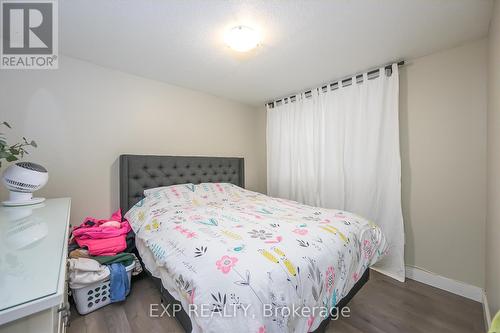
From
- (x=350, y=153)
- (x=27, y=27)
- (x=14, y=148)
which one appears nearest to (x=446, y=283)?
(x=350, y=153)

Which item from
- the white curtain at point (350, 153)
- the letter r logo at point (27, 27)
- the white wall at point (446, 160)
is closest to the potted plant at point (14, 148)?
the letter r logo at point (27, 27)

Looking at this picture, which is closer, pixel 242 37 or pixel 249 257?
pixel 249 257

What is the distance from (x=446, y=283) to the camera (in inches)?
71.2

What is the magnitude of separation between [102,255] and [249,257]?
4.62 ft

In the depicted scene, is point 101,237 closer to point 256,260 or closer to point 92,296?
point 92,296

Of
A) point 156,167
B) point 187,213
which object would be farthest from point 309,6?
point 156,167

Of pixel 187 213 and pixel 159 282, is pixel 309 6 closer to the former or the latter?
pixel 187 213

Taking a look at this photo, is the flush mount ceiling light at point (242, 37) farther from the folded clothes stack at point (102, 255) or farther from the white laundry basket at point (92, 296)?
the white laundry basket at point (92, 296)

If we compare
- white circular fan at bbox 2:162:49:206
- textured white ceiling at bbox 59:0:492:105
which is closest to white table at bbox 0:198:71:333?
white circular fan at bbox 2:162:49:206

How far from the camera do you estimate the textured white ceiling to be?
1.31m

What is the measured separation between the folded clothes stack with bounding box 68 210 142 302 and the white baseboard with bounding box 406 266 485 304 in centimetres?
267

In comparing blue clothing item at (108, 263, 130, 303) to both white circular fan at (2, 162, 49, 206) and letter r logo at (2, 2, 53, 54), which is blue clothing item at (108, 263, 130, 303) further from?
letter r logo at (2, 2, 53, 54)

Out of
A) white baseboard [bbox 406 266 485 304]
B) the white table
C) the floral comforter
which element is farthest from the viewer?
white baseboard [bbox 406 266 485 304]

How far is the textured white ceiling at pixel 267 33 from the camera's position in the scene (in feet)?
4.31
